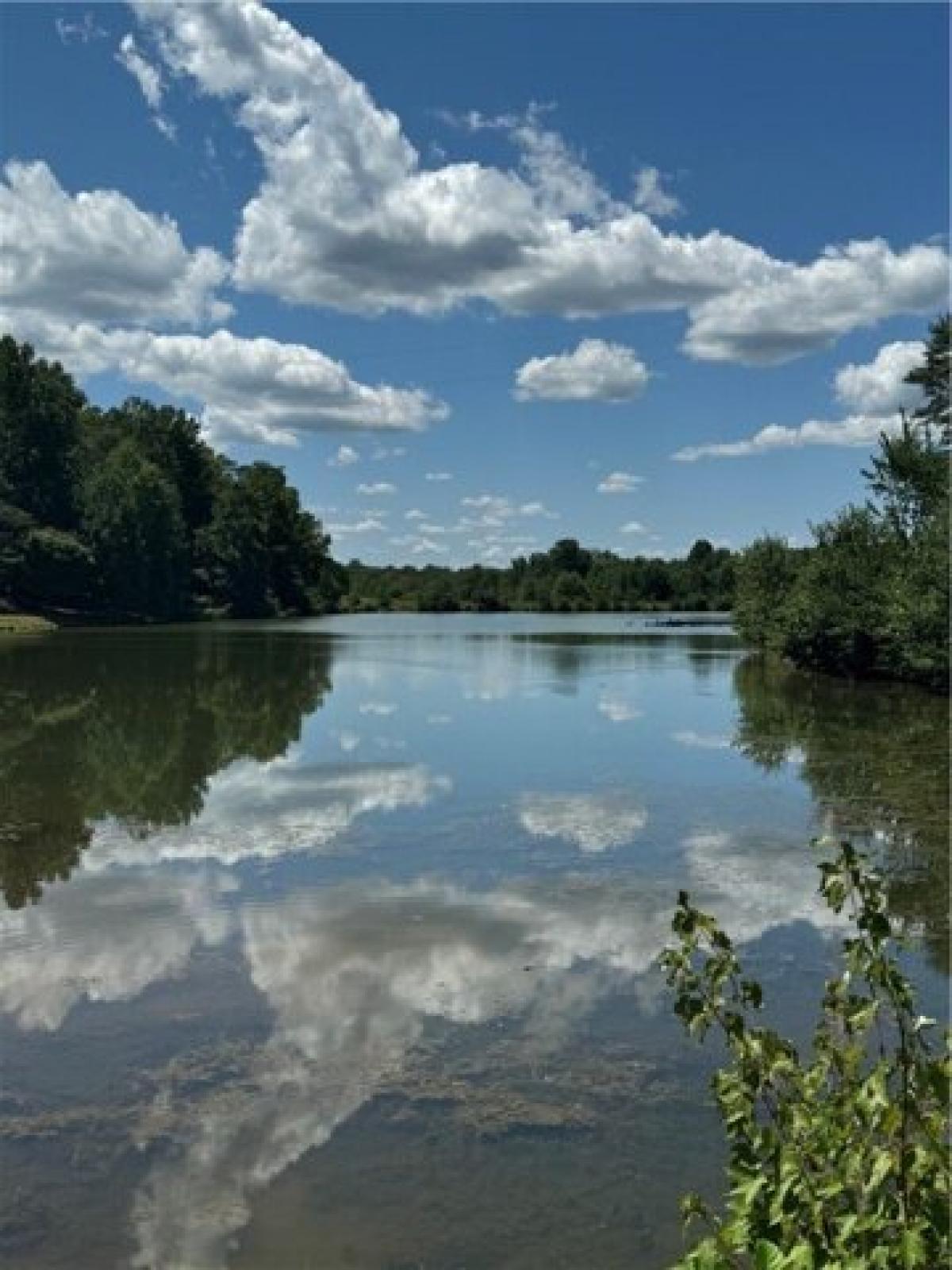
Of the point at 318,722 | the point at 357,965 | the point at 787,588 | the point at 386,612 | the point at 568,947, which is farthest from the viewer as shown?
the point at 386,612

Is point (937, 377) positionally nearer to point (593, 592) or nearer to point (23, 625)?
point (23, 625)

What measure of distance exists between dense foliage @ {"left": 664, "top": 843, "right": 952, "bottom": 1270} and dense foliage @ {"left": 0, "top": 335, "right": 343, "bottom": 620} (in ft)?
297

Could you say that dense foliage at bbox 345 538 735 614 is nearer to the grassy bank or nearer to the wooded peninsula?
the wooded peninsula

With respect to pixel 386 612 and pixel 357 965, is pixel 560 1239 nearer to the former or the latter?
pixel 357 965

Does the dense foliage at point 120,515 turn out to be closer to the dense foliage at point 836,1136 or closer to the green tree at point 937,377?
the green tree at point 937,377

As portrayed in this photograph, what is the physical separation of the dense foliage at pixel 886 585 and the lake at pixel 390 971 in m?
9.38

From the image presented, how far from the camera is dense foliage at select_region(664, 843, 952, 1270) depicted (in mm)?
3043

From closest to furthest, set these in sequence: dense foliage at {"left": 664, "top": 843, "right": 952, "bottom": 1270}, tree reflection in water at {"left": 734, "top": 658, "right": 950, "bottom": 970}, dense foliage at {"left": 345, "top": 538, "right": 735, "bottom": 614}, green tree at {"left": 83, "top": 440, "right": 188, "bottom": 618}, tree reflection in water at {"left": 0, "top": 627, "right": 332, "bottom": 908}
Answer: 1. dense foliage at {"left": 664, "top": 843, "right": 952, "bottom": 1270}
2. tree reflection in water at {"left": 734, "top": 658, "right": 950, "bottom": 970}
3. tree reflection in water at {"left": 0, "top": 627, "right": 332, "bottom": 908}
4. green tree at {"left": 83, "top": 440, "right": 188, "bottom": 618}
5. dense foliage at {"left": 345, "top": 538, "right": 735, "bottom": 614}

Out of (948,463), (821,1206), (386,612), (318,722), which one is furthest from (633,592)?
(821,1206)

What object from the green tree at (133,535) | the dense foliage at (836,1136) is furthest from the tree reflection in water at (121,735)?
the green tree at (133,535)

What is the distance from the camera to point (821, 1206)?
3121 millimetres

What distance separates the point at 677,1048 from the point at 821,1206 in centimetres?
557

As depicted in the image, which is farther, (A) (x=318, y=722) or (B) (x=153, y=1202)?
(A) (x=318, y=722)

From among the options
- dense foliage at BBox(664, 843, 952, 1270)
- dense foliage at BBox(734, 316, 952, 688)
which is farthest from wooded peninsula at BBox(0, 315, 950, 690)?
dense foliage at BBox(664, 843, 952, 1270)
